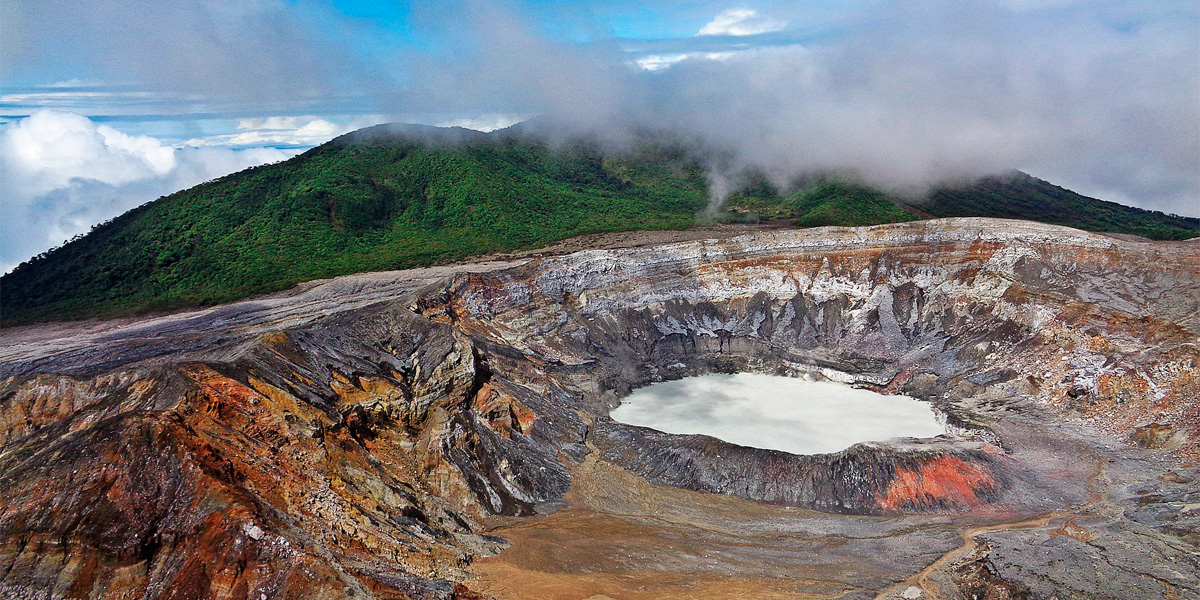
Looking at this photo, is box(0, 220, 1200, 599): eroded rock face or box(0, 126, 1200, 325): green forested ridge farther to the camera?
box(0, 126, 1200, 325): green forested ridge

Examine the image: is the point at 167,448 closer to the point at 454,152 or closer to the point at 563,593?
the point at 563,593

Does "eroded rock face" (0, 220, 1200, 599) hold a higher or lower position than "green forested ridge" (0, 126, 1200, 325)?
lower

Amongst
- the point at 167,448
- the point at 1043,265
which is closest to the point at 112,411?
the point at 167,448

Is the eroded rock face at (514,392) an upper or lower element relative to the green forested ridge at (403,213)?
lower

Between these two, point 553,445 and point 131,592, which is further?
point 553,445

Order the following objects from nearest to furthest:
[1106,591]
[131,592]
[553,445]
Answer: [131,592] → [1106,591] → [553,445]
